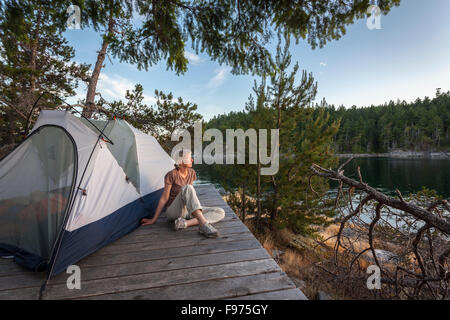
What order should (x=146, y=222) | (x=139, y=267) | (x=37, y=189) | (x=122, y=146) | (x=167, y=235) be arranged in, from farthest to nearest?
1. (x=122, y=146)
2. (x=146, y=222)
3. (x=167, y=235)
4. (x=37, y=189)
5. (x=139, y=267)

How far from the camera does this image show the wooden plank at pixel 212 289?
1.57m

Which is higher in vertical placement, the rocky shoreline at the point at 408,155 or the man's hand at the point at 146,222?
the rocky shoreline at the point at 408,155

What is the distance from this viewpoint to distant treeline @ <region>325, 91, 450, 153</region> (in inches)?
2319

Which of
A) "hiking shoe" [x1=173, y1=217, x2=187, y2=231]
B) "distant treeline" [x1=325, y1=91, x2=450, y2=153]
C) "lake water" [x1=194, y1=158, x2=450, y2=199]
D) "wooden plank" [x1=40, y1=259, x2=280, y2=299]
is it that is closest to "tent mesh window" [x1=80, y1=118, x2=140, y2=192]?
"hiking shoe" [x1=173, y1=217, x2=187, y2=231]

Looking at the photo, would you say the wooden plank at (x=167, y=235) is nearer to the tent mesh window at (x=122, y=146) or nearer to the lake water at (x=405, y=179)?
the tent mesh window at (x=122, y=146)

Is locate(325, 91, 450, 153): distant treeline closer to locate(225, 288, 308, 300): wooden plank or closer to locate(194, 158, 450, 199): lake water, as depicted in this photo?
locate(194, 158, 450, 199): lake water

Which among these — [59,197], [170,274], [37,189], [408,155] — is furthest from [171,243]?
[408,155]

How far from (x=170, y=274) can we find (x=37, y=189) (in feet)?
6.67

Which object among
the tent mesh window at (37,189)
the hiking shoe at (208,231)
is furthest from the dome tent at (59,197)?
the hiking shoe at (208,231)

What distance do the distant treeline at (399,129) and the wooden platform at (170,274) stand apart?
211ft

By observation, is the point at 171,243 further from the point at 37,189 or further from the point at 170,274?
the point at 37,189

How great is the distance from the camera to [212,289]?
164 centimetres

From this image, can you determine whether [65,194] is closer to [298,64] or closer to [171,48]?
[171,48]

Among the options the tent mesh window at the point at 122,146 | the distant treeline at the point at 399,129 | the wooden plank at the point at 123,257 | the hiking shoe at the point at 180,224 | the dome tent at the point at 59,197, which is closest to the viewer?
the wooden plank at the point at 123,257
